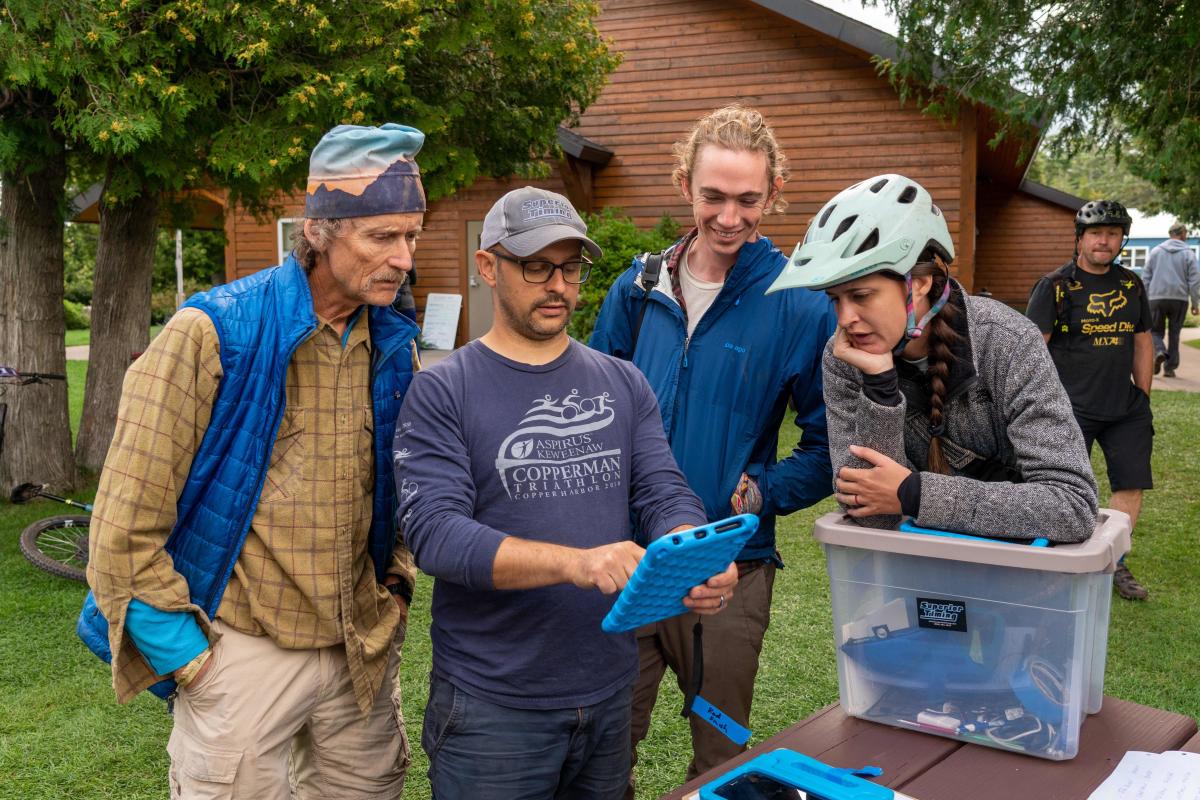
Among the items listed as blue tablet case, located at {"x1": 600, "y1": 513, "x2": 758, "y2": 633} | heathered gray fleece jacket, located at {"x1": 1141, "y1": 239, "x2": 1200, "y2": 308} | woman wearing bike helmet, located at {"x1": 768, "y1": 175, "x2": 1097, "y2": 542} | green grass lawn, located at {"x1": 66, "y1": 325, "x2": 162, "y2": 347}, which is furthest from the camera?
green grass lawn, located at {"x1": 66, "y1": 325, "x2": 162, "y2": 347}

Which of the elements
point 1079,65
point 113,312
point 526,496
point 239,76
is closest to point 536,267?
point 526,496

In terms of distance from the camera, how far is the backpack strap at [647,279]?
9.55 feet

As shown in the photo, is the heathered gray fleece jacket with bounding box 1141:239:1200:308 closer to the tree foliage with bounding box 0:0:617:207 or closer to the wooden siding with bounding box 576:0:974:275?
the wooden siding with bounding box 576:0:974:275

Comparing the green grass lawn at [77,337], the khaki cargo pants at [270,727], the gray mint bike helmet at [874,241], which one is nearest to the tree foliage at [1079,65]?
the gray mint bike helmet at [874,241]

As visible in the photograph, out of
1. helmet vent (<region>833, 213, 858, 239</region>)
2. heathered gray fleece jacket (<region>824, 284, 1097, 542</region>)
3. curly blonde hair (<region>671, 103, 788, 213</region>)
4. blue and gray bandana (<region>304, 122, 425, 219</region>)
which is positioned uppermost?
curly blonde hair (<region>671, 103, 788, 213</region>)

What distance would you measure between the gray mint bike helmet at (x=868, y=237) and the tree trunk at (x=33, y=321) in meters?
8.00

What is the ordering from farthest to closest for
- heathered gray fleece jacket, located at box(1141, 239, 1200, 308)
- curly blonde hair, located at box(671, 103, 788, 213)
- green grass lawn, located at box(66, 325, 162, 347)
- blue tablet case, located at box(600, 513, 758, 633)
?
green grass lawn, located at box(66, 325, 162, 347) < heathered gray fleece jacket, located at box(1141, 239, 1200, 308) < curly blonde hair, located at box(671, 103, 788, 213) < blue tablet case, located at box(600, 513, 758, 633)

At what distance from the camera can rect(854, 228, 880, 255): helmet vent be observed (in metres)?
2.12

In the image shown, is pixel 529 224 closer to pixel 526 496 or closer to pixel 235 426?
pixel 526 496

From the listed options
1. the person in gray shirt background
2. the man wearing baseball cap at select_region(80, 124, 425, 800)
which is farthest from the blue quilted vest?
the person in gray shirt background

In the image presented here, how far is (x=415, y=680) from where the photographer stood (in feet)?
17.1

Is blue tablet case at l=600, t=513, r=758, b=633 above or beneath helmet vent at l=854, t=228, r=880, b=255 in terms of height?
beneath

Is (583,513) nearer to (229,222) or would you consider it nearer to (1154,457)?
(1154,457)

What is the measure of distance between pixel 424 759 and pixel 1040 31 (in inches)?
273
